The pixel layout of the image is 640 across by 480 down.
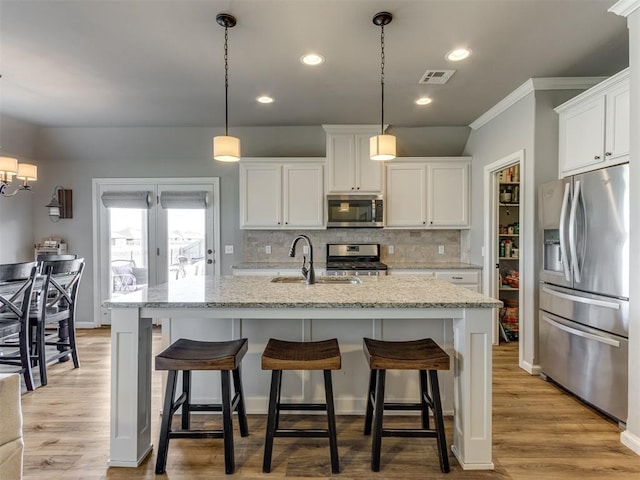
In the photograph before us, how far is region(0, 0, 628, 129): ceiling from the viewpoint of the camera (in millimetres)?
2166

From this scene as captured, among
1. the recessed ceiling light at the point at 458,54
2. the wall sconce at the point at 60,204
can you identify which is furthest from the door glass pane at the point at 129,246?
the recessed ceiling light at the point at 458,54

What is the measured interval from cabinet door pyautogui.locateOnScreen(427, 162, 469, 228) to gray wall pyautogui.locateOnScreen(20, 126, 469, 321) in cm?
35

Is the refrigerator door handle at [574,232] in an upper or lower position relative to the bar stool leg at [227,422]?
upper

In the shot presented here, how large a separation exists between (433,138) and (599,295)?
2.86 m

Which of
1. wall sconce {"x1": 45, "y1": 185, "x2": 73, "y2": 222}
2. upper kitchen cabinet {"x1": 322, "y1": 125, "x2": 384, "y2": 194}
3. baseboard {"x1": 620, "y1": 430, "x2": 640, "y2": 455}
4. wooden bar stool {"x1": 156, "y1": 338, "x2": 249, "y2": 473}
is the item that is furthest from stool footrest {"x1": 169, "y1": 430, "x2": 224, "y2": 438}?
wall sconce {"x1": 45, "y1": 185, "x2": 73, "y2": 222}

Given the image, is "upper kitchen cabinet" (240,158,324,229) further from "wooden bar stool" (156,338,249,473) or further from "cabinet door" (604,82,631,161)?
"cabinet door" (604,82,631,161)

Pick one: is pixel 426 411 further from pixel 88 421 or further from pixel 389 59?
pixel 389 59

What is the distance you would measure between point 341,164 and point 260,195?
3.56 feet

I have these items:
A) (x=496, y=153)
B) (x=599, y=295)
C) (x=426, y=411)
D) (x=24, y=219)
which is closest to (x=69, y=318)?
(x=24, y=219)

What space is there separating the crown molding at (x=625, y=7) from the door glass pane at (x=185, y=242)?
4451mm

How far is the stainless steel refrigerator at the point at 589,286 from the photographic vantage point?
7.31 feet

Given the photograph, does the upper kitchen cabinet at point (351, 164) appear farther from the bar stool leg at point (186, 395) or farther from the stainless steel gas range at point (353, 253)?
the bar stool leg at point (186, 395)

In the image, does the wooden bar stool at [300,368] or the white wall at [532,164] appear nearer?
the wooden bar stool at [300,368]

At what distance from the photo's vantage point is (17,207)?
4.54 meters
